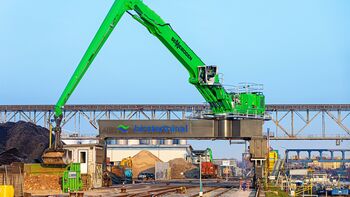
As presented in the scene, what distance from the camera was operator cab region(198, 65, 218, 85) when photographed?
2507 inches

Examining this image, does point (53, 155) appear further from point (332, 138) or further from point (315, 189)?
point (332, 138)

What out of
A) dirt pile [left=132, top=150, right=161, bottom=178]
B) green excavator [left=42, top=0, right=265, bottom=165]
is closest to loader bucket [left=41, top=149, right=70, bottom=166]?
green excavator [left=42, top=0, right=265, bottom=165]

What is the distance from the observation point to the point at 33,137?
3142 inches

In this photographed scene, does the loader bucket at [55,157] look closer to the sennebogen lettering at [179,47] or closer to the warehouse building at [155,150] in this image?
the sennebogen lettering at [179,47]

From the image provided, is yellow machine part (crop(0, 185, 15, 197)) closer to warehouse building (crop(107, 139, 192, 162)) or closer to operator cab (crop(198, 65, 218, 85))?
operator cab (crop(198, 65, 218, 85))

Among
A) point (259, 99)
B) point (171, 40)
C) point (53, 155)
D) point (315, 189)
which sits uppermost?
point (171, 40)

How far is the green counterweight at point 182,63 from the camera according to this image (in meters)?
55.2

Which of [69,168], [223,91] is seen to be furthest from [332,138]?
[69,168]

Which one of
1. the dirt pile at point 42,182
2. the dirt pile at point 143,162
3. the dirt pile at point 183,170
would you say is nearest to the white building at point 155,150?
the dirt pile at point 143,162

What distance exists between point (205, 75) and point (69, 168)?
57.0 ft

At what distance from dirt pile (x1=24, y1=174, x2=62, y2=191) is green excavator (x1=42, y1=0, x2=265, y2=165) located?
5.28 ft

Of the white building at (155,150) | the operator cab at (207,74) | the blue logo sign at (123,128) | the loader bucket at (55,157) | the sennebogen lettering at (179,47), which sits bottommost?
the white building at (155,150)

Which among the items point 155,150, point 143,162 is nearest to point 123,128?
point 143,162

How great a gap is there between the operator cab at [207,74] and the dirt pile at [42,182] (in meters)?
18.3
